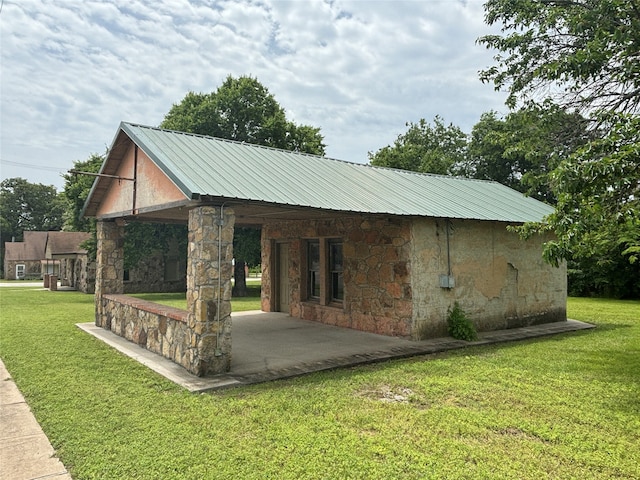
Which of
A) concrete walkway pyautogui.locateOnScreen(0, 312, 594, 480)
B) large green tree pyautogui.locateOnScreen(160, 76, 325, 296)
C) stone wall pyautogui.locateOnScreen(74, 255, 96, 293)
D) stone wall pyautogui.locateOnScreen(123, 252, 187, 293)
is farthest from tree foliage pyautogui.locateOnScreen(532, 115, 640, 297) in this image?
stone wall pyautogui.locateOnScreen(74, 255, 96, 293)

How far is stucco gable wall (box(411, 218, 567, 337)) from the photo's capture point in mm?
9484

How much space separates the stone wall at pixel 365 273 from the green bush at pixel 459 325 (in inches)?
42.1

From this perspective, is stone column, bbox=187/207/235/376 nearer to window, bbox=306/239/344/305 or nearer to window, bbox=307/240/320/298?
window, bbox=306/239/344/305

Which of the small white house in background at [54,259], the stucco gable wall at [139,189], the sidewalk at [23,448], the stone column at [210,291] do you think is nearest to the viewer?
the sidewalk at [23,448]

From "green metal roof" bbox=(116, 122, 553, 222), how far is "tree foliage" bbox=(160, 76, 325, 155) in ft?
45.0

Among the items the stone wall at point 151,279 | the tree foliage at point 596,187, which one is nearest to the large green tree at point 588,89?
the tree foliage at point 596,187

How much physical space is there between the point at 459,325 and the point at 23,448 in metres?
7.82

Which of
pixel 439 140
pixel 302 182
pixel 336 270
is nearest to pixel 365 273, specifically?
pixel 336 270

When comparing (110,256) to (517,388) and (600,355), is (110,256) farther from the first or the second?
(600,355)

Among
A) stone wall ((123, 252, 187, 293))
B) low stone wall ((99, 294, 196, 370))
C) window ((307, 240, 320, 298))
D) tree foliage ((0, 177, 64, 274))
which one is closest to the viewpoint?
low stone wall ((99, 294, 196, 370))

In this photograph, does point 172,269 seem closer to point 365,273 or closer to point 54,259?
point 54,259

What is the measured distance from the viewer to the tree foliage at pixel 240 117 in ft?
78.1

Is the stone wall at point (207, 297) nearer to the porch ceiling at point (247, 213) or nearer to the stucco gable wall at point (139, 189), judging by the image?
the porch ceiling at point (247, 213)

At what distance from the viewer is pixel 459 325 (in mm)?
9586
